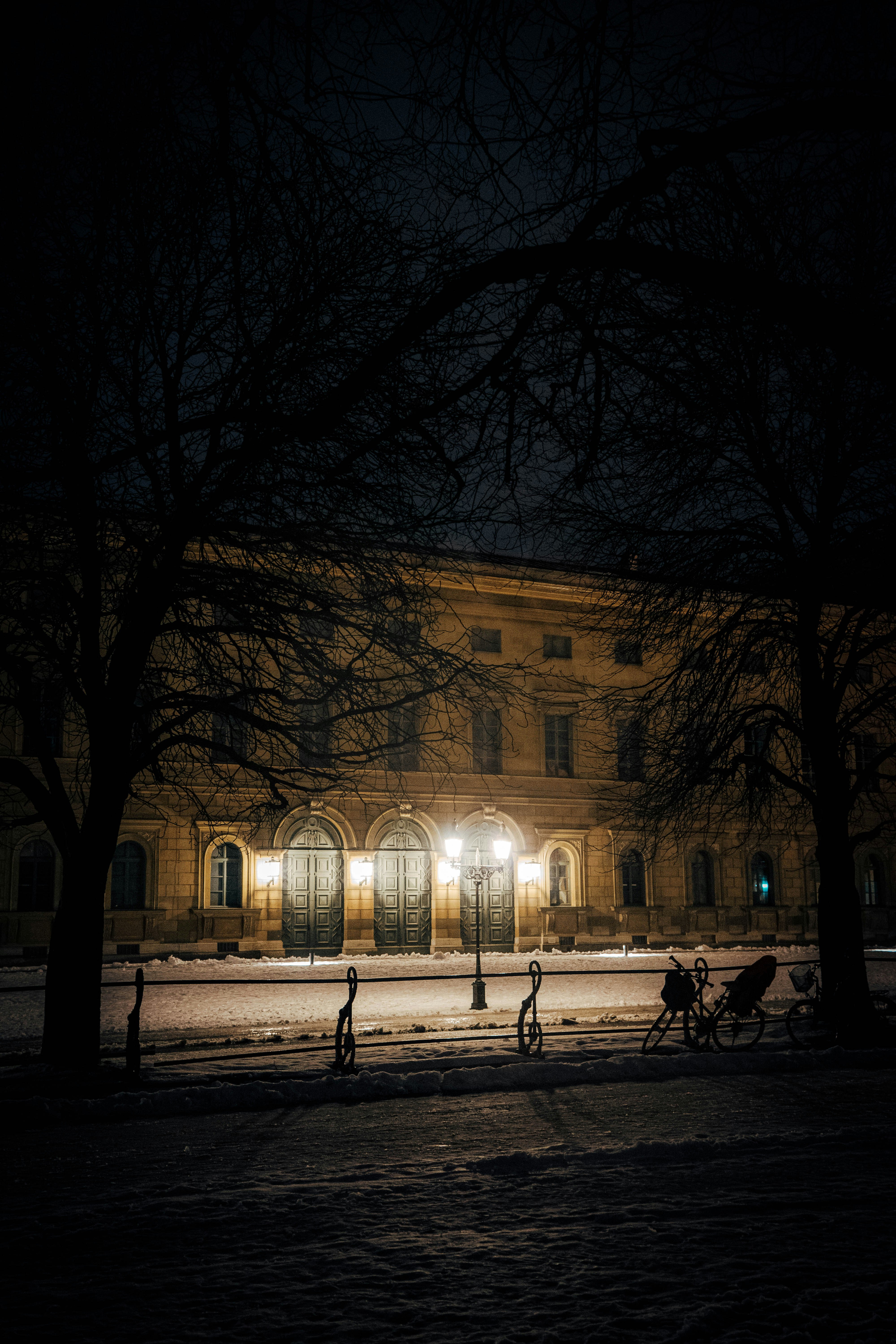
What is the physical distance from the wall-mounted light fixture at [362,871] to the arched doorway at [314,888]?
41 cm

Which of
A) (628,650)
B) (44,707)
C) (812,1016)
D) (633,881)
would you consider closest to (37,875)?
(44,707)

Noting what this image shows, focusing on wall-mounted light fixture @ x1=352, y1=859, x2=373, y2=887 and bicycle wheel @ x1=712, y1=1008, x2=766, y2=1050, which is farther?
wall-mounted light fixture @ x1=352, y1=859, x2=373, y2=887

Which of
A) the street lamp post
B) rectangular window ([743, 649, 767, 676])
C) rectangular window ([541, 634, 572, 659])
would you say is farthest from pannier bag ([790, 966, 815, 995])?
rectangular window ([541, 634, 572, 659])

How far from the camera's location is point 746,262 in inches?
239

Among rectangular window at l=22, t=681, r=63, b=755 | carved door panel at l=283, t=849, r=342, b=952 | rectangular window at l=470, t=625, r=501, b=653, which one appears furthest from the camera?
rectangular window at l=470, t=625, r=501, b=653

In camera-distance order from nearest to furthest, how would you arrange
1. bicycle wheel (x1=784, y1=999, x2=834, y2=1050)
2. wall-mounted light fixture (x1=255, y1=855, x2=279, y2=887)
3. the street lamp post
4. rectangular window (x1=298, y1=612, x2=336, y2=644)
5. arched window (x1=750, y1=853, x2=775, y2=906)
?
rectangular window (x1=298, y1=612, x2=336, y2=644) → bicycle wheel (x1=784, y1=999, x2=834, y2=1050) → the street lamp post → wall-mounted light fixture (x1=255, y1=855, x2=279, y2=887) → arched window (x1=750, y1=853, x2=775, y2=906)

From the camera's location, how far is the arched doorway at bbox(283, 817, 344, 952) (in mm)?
33188

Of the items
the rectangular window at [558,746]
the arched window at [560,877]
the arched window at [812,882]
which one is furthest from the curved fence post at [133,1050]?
the arched window at [812,882]

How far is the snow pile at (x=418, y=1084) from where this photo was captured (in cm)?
938

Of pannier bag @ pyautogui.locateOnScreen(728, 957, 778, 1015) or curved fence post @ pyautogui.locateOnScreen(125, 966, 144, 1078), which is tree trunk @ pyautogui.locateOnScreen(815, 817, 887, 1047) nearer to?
pannier bag @ pyautogui.locateOnScreen(728, 957, 778, 1015)

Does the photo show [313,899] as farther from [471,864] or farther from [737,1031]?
[737,1031]

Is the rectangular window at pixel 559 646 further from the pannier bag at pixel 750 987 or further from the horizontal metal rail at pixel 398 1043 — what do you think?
the pannier bag at pixel 750 987

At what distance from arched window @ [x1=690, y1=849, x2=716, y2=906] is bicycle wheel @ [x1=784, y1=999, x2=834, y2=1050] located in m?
24.3

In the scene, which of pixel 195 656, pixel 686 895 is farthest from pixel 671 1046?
pixel 686 895
